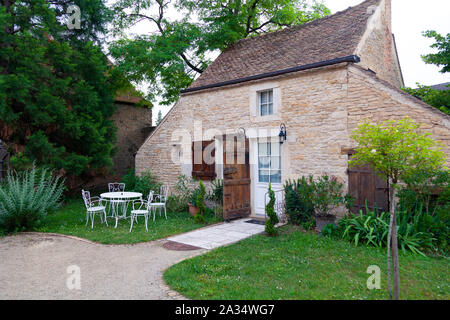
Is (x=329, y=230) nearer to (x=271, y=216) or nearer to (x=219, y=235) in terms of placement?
(x=271, y=216)

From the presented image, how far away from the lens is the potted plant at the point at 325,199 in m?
6.61

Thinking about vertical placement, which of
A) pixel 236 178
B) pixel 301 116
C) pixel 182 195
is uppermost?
pixel 301 116

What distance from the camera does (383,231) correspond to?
5613 millimetres

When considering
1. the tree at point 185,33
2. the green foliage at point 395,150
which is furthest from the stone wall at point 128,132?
the green foliage at point 395,150

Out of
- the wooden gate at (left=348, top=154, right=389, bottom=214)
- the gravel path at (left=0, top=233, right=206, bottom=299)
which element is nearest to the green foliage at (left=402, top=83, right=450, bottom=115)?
the wooden gate at (left=348, top=154, right=389, bottom=214)

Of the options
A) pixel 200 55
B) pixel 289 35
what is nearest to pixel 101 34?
pixel 200 55

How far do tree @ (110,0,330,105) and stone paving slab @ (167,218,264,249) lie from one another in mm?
6342

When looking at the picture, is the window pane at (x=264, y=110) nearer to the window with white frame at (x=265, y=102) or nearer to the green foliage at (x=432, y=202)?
the window with white frame at (x=265, y=102)

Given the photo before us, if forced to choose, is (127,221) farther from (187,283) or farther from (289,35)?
(289,35)

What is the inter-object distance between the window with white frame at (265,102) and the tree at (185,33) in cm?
391

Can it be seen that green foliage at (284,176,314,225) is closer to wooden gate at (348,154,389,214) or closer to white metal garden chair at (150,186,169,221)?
wooden gate at (348,154,389,214)

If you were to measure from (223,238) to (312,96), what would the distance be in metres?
4.10

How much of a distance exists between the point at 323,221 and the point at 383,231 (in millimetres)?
1272

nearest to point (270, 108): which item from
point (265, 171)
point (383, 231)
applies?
point (265, 171)
